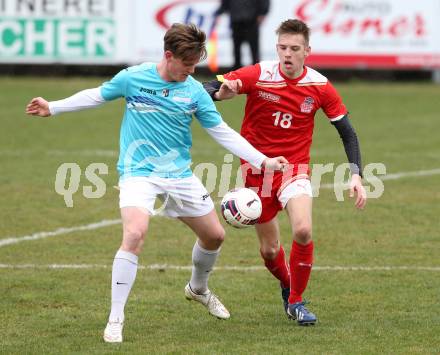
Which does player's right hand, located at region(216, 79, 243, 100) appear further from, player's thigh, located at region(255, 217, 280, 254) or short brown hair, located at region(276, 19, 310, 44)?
player's thigh, located at region(255, 217, 280, 254)

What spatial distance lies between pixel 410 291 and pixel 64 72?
17344 mm

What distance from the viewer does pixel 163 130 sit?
23.4 feet

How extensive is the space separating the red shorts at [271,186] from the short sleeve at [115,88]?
124cm

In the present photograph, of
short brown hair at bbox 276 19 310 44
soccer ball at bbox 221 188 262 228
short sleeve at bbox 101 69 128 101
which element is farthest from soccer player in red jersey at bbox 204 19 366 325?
short sleeve at bbox 101 69 128 101

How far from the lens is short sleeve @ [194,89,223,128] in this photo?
7199 millimetres

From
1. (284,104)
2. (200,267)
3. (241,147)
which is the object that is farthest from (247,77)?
(200,267)

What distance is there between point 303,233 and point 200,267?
0.80m

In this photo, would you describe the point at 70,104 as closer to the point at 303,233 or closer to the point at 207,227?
the point at 207,227

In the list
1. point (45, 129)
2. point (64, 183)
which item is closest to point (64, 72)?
point (45, 129)

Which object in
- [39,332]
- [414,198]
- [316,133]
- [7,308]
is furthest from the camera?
[316,133]

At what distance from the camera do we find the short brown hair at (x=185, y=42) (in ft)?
22.6

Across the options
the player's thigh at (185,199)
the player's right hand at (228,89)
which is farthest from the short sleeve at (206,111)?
the player's thigh at (185,199)

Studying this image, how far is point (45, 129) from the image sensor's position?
59.0ft

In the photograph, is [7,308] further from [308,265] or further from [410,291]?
[410,291]
